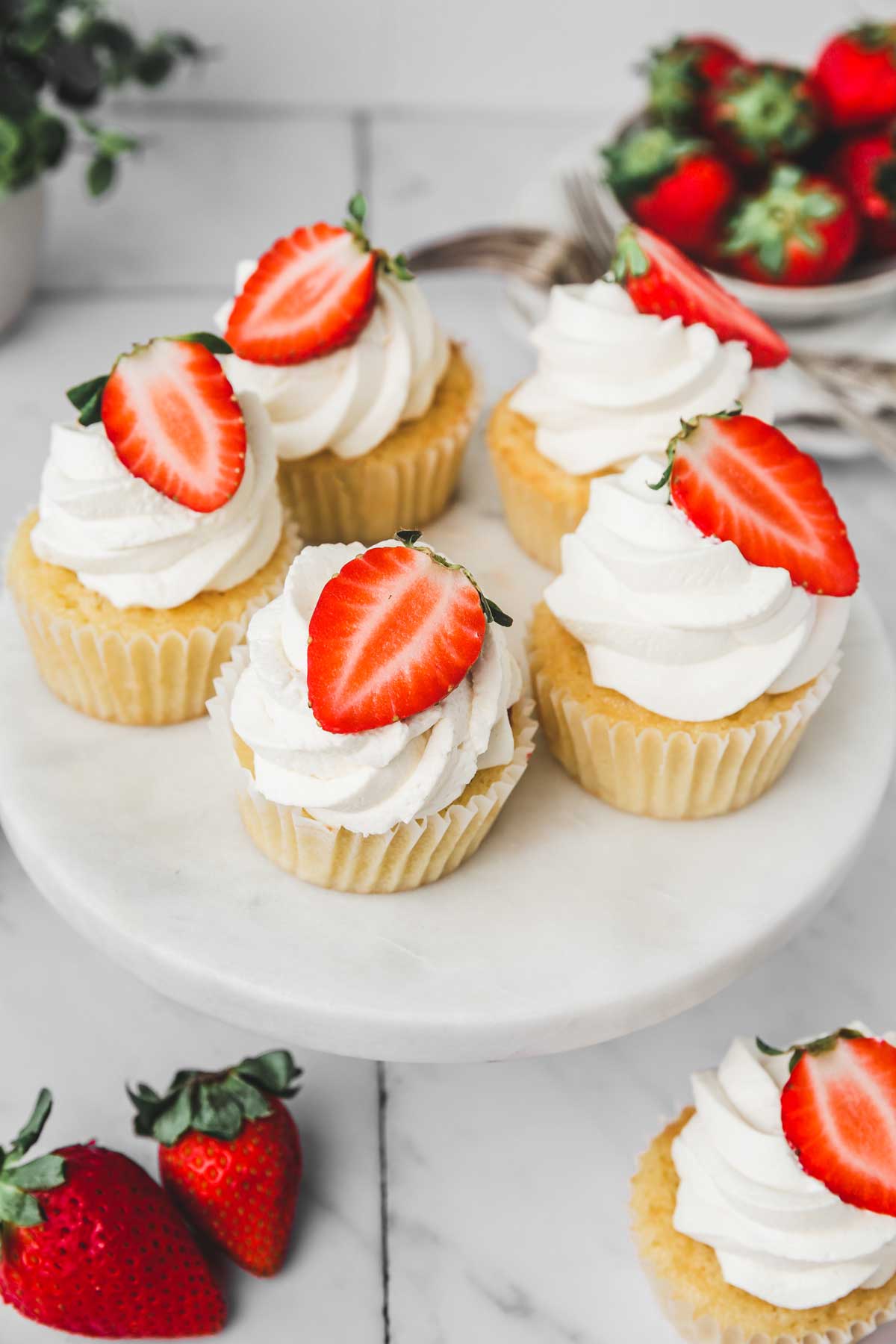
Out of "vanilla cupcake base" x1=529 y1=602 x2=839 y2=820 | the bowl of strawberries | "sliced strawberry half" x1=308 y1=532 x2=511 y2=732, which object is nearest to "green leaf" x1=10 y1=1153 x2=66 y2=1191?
"sliced strawberry half" x1=308 y1=532 x2=511 y2=732

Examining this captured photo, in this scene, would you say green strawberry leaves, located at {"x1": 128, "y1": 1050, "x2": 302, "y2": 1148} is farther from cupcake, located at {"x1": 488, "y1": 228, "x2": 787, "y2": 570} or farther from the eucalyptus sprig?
the eucalyptus sprig

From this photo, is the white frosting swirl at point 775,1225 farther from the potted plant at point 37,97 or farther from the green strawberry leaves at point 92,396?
the potted plant at point 37,97

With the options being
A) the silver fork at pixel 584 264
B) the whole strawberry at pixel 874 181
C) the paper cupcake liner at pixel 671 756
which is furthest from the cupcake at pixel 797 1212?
the whole strawberry at pixel 874 181

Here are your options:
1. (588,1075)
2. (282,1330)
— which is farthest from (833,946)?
(282,1330)

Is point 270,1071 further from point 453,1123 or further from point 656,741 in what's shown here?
point 656,741

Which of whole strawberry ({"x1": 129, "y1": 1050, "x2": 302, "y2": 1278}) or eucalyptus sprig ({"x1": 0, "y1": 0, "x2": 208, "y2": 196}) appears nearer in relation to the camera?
whole strawberry ({"x1": 129, "y1": 1050, "x2": 302, "y2": 1278})

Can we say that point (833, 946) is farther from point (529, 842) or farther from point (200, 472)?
point (200, 472)

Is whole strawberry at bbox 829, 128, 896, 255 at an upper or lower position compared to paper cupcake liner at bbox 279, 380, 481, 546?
upper
